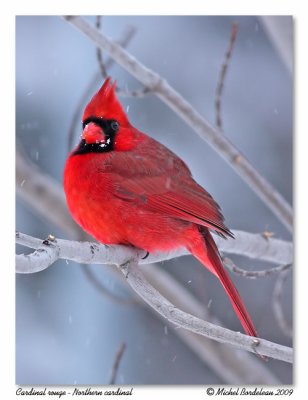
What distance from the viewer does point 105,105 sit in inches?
98.6

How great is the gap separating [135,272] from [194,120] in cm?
66

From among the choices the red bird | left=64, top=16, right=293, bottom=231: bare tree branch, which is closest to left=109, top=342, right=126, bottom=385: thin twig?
the red bird

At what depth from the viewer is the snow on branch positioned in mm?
2057

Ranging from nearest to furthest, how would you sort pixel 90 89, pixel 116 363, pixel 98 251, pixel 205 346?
1. pixel 98 251
2. pixel 116 363
3. pixel 90 89
4. pixel 205 346

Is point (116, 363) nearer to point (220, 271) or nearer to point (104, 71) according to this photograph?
point (220, 271)

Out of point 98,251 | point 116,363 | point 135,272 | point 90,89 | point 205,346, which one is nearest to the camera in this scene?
point 98,251

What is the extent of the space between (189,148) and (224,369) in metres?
0.88

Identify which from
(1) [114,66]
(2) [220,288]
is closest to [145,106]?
(1) [114,66]

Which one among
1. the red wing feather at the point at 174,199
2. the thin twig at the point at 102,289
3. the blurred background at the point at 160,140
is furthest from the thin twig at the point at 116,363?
the red wing feather at the point at 174,199

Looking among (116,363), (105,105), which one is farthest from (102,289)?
(105,105)

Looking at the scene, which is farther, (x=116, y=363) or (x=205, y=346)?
(x=205, y=346)

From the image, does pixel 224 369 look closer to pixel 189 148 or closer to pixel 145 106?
pixel 189 148

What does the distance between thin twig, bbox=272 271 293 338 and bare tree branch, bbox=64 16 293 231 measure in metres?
0.21

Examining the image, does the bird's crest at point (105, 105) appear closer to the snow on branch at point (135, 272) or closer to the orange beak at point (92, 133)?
the orange beak at point (92, 133)
